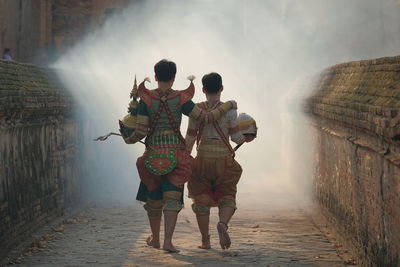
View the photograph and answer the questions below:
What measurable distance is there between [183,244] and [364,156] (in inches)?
87.3

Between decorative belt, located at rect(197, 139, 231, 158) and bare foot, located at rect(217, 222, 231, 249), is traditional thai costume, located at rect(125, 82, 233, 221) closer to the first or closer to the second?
decorative belt, located at rect(197, 139, 231, 158)

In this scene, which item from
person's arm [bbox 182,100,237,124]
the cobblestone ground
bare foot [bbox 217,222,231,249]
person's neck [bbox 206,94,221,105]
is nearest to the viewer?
bare foot [bbox 217,222,231,249]

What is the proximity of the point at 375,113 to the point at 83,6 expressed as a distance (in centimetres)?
2547

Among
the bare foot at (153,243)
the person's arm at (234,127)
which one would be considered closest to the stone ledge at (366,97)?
the person's arm at (234,127)

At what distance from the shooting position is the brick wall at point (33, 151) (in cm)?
838

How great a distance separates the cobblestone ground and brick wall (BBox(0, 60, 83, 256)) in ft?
0.96

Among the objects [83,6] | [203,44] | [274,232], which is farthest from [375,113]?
[83,6]

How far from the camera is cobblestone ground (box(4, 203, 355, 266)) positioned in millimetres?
7801

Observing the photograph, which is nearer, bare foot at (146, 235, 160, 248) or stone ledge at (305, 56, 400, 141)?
Result: stone ledge at (305, 56, 400, 141)

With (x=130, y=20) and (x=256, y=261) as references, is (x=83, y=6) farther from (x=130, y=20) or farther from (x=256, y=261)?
(x=256, y=261)

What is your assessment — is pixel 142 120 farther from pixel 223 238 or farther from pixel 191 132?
→ pixel 223 238

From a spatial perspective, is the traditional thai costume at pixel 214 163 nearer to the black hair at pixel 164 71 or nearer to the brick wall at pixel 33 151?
the black hair at pixel 164 71

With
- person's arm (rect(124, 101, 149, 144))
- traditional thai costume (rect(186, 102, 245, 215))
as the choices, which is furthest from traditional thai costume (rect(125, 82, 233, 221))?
traditional thai costume (rect(186, 102, 245, 215))

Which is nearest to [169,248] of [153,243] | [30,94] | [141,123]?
[153,243]
